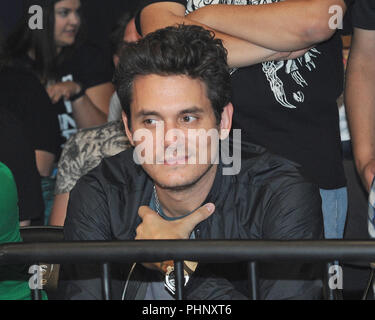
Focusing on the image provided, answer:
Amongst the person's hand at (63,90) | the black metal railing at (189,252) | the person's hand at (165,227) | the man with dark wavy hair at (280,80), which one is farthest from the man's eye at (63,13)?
the black metal railing at (189,252)

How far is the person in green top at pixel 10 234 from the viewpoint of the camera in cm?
213

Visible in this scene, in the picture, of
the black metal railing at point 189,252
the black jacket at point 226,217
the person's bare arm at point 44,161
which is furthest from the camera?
the person's bare arm at point 44,161

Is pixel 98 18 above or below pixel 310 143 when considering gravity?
above

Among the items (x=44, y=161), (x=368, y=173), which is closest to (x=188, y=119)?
(x=368, y=173)

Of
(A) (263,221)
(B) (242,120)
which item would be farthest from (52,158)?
(A) (263,221)

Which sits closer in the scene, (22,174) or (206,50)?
(206,50)

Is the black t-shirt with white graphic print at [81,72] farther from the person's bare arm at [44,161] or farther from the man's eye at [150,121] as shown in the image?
the man's eye at [150,121]

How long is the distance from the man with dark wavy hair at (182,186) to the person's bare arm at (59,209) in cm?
108

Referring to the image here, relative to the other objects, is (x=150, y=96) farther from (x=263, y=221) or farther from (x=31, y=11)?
(x=31, y=11)

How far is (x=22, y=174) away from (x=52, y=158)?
0.74 metres

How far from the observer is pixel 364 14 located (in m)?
2.27

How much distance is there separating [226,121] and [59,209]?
1395 mm

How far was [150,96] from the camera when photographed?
80.2 inches

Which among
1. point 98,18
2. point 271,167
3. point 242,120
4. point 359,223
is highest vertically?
point 98,18
